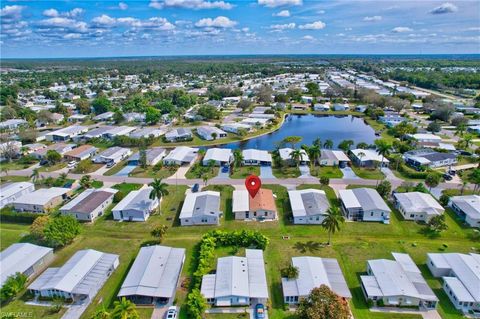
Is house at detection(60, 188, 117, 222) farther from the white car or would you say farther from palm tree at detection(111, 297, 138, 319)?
the white car

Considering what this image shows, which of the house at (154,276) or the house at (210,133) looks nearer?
the house at (154,276)

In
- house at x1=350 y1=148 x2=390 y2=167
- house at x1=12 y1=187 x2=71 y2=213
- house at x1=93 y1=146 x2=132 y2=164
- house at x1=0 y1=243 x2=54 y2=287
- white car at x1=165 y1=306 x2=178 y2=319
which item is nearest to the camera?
white car at x1=165 y1=306 x2=178 y2=319

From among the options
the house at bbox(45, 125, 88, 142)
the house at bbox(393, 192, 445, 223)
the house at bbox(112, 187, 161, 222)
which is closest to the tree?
the house at bbox(393, 192, 445, 223)

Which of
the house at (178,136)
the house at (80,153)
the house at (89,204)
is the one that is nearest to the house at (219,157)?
the house at (178,136)

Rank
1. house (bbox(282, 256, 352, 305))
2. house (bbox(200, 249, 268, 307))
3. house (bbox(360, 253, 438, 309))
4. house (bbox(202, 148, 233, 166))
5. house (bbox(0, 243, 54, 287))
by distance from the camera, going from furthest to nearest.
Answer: house (bbox(202, 148, 233, 166)) < house (bbox(0, 243, 54, 287)) < house (bbox(282, 256, 352, 305)) < house (bbox(200, 249, 268, 307)) < house (bbox(360, 253, 438, 309))

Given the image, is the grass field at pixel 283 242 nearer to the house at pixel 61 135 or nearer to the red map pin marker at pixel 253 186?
the red map pin marker at pixel 253 186

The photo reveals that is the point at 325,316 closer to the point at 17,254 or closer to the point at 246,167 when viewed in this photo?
the point at 17,254

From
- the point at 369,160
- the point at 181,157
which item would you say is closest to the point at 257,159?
the point at 181,157
